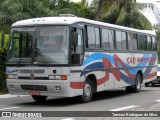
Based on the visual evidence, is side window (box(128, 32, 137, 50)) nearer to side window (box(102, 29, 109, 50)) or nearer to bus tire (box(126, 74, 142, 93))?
bus tire (box(126, 74, 142, 93))

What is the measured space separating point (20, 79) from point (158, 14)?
2329 cm

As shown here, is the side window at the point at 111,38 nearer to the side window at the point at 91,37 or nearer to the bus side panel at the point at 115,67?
the bus side panel at the point at 115,67

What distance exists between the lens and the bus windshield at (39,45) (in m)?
14.3

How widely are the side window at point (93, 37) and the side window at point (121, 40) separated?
7.12ft

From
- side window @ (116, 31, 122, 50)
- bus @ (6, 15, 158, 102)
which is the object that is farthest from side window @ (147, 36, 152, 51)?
bus @ (6, 15, 158, 102)

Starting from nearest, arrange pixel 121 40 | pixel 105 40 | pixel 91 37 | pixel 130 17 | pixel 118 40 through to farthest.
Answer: pixel 91 37 < pixel 105 40 < pixel 118 40 < pixel 121 40 < pixel 130 17

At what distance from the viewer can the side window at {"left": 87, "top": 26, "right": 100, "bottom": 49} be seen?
15.8 m

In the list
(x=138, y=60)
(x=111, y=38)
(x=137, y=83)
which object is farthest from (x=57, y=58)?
(x=137, y=83)

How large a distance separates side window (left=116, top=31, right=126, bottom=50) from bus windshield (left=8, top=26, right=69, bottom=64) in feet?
14.9

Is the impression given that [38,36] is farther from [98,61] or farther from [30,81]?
[98,61]

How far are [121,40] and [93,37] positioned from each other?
3.10 meters

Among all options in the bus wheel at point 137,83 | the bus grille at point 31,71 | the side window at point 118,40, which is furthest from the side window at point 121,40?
the bus grille at point 31,71

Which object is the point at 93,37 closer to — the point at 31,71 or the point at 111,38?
the point at 111,38

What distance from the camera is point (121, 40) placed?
1895cm
